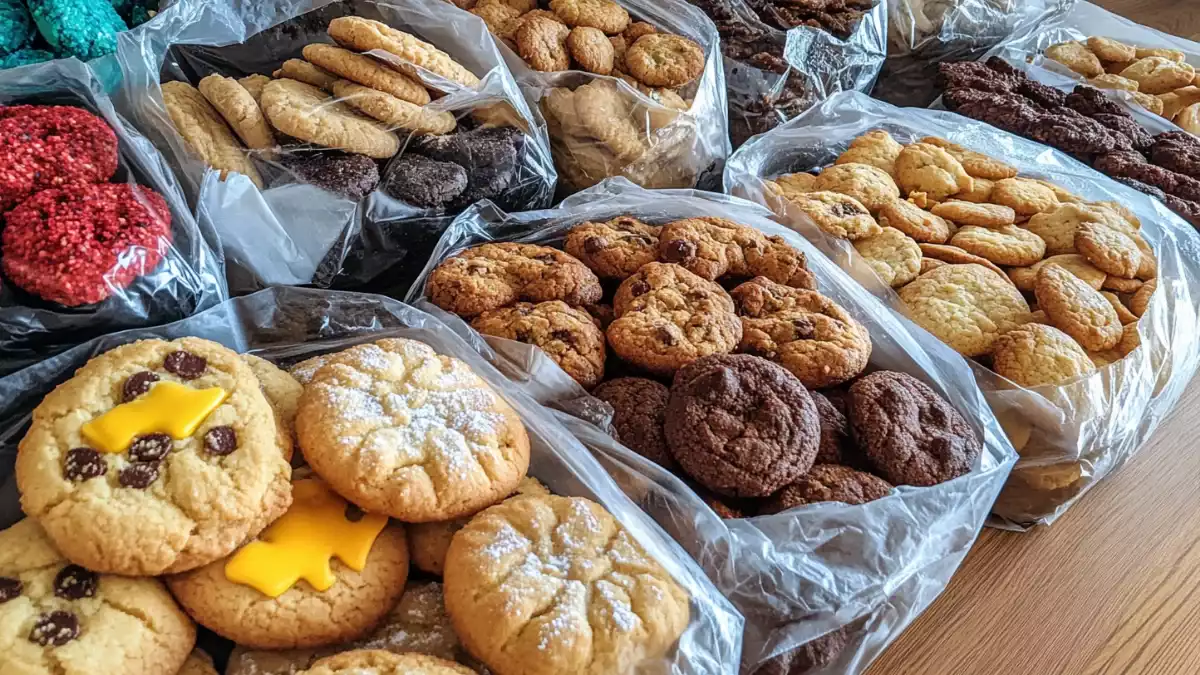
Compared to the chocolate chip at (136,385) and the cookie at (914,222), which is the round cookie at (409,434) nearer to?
the chocolate chip at (136,385)

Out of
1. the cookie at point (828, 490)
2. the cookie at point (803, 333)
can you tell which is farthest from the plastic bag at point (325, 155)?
the cookie at point (828, 490)

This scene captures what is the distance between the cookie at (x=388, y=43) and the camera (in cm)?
124

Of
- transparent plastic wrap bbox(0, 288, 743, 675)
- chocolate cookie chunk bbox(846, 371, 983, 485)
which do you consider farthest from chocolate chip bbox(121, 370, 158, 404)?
chocolate cookie chunk bbox(846, 371, 983, 485)

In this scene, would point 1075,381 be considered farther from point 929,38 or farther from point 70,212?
point 70,212

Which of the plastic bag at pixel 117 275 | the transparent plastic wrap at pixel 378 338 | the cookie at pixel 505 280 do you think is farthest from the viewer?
the cookie at pixel 505 280

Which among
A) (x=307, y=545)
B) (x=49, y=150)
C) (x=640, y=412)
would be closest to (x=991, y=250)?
(x=640, y=412)

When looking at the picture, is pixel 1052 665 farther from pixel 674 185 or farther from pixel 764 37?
pixel 764 37

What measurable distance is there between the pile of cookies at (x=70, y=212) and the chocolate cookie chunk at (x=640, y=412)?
56cm

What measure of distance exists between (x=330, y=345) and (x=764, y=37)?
1.17 metres

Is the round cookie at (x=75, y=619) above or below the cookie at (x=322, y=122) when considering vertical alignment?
below

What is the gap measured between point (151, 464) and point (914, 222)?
1.21 m

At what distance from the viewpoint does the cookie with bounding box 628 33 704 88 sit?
60.5 inches

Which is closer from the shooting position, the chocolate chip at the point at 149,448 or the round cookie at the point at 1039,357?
the chocolate chip at the point at 149,448

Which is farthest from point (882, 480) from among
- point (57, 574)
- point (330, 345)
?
point (57, 574)
